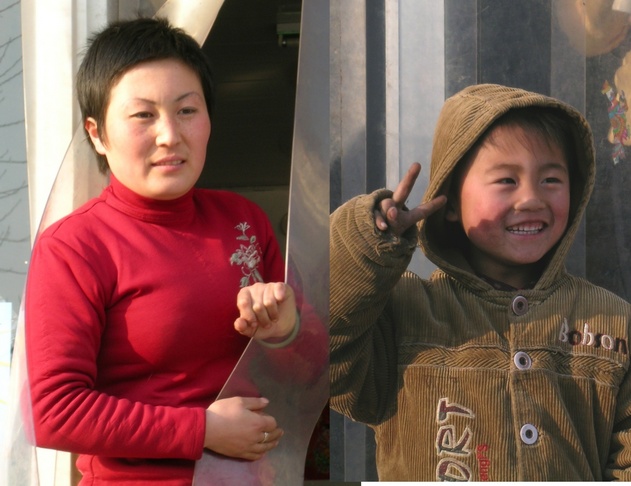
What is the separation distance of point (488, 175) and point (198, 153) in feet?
1.46

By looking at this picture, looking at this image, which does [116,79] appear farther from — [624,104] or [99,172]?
[624,104]

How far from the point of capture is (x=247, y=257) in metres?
1.38

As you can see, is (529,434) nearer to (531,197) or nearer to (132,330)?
(531,197)

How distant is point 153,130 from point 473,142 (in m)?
0.49

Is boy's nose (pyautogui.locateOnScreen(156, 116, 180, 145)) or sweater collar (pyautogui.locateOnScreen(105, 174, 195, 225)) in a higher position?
boy's nose (pyautogui.locateOnScreen(156, 116, 180, 145))

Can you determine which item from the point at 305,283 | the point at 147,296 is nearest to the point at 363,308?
the point at 305,283

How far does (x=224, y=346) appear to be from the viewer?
136 cm

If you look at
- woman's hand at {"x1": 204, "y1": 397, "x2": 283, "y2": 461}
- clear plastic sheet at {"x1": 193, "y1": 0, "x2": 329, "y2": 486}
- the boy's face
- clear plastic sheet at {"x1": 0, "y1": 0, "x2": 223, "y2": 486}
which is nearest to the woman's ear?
clear plastic sheet at {"x1": 0, "y1": 0, "x2": 223, "y2": 486}

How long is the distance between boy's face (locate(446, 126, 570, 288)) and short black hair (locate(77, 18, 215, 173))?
1.42 feet

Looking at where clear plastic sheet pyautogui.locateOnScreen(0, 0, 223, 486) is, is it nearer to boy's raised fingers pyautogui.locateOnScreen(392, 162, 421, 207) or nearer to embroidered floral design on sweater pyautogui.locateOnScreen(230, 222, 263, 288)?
embroidered floral design on sweater pyautogui.locateOnScreen(230, 222, 263, 288)

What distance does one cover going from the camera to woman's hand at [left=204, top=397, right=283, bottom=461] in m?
1.29

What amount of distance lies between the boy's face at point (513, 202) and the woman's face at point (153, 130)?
1.41 ft

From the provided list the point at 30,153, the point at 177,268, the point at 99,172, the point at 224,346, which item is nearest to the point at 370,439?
the point at 224,346

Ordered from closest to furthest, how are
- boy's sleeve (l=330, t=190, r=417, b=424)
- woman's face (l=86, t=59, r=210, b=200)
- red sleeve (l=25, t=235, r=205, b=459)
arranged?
red sleeve (l=25, t=235, r=205, b=459)
woman's face (l=86, t=59, r=210, b=200)
boy's sleeve (l=330, t=190, r=417, b=424)
